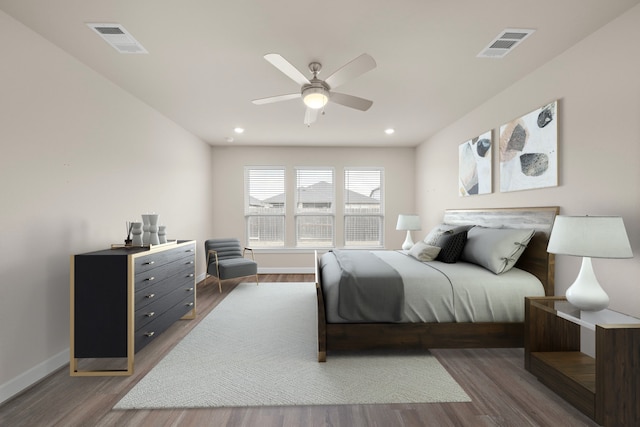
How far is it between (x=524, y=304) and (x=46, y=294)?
13.1ft

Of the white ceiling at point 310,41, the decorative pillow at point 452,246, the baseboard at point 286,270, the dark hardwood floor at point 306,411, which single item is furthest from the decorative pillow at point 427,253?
the baseboard at point 286,270

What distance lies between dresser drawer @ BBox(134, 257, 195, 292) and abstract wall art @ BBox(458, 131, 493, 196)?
3.81m

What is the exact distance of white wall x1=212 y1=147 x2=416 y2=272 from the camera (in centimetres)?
611

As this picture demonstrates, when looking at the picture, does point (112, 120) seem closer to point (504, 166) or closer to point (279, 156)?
point (279, 156)

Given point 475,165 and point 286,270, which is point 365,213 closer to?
point 286,270

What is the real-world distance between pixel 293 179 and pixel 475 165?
3461 mm

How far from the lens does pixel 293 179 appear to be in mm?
6164

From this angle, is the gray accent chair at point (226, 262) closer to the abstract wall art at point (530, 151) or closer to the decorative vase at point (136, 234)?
the decorative vase at point (136, 234)

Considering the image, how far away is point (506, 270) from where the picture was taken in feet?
9.27

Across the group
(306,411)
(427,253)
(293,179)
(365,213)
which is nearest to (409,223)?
(365,213)

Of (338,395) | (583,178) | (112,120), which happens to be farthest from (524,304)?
(112,120)

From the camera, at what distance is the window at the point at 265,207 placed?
20.4ft

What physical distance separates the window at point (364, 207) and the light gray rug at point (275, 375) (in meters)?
3.19

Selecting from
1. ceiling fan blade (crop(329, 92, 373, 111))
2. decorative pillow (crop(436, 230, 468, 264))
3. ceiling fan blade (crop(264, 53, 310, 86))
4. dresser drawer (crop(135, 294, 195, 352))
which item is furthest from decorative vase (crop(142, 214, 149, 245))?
decorative pillow (crop(436, 230, 468, 264))
